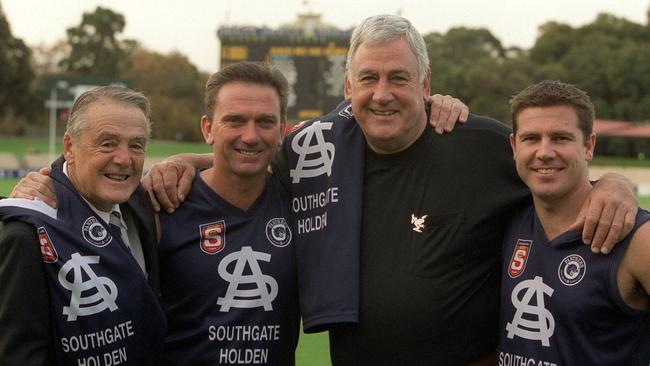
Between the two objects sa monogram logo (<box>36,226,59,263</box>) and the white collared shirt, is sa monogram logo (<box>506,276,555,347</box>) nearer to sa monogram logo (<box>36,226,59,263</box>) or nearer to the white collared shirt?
the white collared shirt

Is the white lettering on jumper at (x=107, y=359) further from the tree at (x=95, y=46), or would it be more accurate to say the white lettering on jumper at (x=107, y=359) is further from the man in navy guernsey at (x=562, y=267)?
the tree at (x=95, y=46)

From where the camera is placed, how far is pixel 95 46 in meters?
60.1

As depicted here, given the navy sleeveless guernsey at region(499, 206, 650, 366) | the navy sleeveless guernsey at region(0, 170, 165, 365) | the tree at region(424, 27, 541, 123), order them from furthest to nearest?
the tree at region(424, 27, 541, 123) < the navy sleeveless guernsey at region(499, 206, 650, 366) < the navy sleeveless guernsey at region(0, 170, 165, 365)

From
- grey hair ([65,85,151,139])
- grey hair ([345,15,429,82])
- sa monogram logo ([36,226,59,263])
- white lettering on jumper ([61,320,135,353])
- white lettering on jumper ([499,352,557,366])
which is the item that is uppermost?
grey hair ([345,15,429,82])

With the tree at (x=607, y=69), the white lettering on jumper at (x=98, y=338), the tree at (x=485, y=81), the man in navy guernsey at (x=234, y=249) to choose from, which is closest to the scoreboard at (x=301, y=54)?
the tree at (x=485, y=81)

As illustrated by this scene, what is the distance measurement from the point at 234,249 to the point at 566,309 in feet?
4.78

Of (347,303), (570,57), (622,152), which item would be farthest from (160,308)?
(570,57)

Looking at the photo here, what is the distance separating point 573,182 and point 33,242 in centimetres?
216

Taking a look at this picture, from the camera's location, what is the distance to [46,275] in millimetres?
3061

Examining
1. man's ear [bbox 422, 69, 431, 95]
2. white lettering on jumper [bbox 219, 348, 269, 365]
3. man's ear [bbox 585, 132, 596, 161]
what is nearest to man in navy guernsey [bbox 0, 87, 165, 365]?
white lettering on jumper [bbox 219, 348, 269, 365]

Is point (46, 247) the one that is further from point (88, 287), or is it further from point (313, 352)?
point (313, 352)

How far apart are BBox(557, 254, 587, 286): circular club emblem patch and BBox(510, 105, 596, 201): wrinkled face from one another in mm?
265

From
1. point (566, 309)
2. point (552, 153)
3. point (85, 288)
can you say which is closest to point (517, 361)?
point (566, 309)

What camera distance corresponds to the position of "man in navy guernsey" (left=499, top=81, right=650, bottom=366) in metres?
3.18
